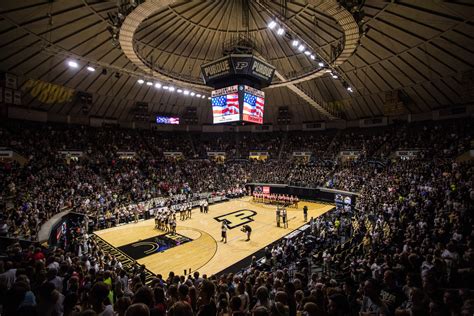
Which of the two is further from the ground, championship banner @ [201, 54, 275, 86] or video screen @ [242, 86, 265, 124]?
championship banner @ [201, 54, 275, 86]

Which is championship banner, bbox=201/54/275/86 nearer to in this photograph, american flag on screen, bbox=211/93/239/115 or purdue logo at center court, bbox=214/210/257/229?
american flag on screen, bbox=211/93/239/115

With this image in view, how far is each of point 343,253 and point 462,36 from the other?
1627 centimetres

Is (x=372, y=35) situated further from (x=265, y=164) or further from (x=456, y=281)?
(x=265, y=164)

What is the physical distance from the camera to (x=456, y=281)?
18.7 ft

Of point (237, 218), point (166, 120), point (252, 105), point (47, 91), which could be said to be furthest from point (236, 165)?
→ point (47, 91)

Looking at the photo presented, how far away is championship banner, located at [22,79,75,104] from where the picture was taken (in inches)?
888

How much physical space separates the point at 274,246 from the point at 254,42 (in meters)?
17.5

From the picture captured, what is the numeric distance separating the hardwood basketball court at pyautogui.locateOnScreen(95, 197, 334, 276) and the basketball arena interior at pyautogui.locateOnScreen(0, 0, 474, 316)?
0.16 metres

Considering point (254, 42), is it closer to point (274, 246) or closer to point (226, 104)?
point (226, 104)

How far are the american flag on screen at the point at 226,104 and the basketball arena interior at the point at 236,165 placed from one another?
0.17 m

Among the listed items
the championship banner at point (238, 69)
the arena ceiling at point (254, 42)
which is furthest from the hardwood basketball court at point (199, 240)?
the arena ceiling at point (254, 42)

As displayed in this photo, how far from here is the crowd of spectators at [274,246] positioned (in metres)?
3.76

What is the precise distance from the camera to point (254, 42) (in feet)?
71.7

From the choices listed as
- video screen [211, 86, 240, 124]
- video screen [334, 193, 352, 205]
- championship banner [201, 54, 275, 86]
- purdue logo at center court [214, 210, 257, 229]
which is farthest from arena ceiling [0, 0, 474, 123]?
purdue logo at center court [214, 210, 257, 229]
